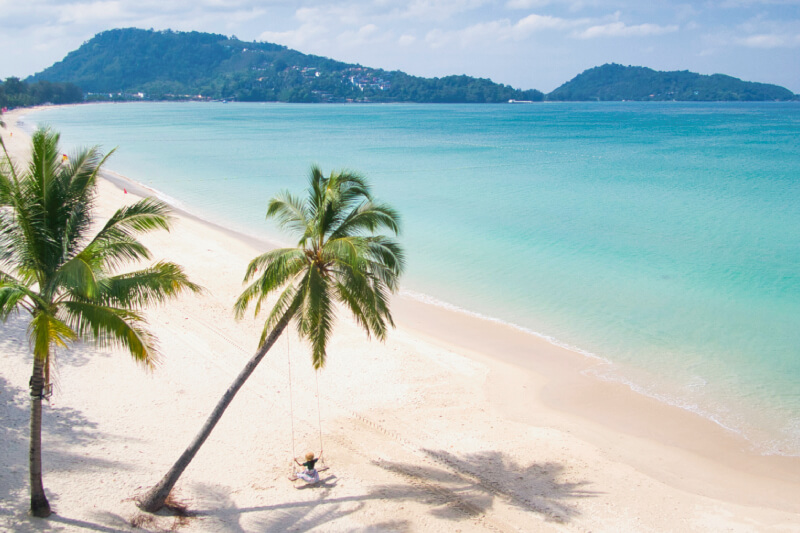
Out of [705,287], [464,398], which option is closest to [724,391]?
[464,398]

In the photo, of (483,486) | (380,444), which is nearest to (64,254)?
(380,444)

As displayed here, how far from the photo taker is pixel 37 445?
8586 mm

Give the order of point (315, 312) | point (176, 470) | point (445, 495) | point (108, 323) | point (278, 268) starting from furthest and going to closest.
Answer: point (445, 495) → point (176, 470) → point (278, 268) → point (315, 312) → point (108, 323)

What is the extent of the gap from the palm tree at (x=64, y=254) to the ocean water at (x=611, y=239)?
11.7 metres

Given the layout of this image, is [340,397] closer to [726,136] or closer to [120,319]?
[120,319]

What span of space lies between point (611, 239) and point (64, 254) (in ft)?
83.7

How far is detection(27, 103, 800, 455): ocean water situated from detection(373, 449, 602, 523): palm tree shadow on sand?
4986mm

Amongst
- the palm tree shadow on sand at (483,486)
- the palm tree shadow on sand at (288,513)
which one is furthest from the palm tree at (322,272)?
the palm tree shadow on sand at (483,486)

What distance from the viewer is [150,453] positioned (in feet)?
36.9

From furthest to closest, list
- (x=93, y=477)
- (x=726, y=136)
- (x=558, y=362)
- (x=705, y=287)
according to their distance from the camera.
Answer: (x=726, y=136) < (x=705, y=287) < (x=558, y=362) < (x=93, y=477)

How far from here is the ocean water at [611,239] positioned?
1648 cm

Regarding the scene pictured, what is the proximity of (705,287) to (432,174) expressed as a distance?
2873cm

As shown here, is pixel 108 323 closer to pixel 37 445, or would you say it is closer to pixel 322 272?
pixel 37 445

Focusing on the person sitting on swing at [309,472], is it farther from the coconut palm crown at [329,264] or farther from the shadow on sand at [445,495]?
the coconut palm crown at [329,264]
